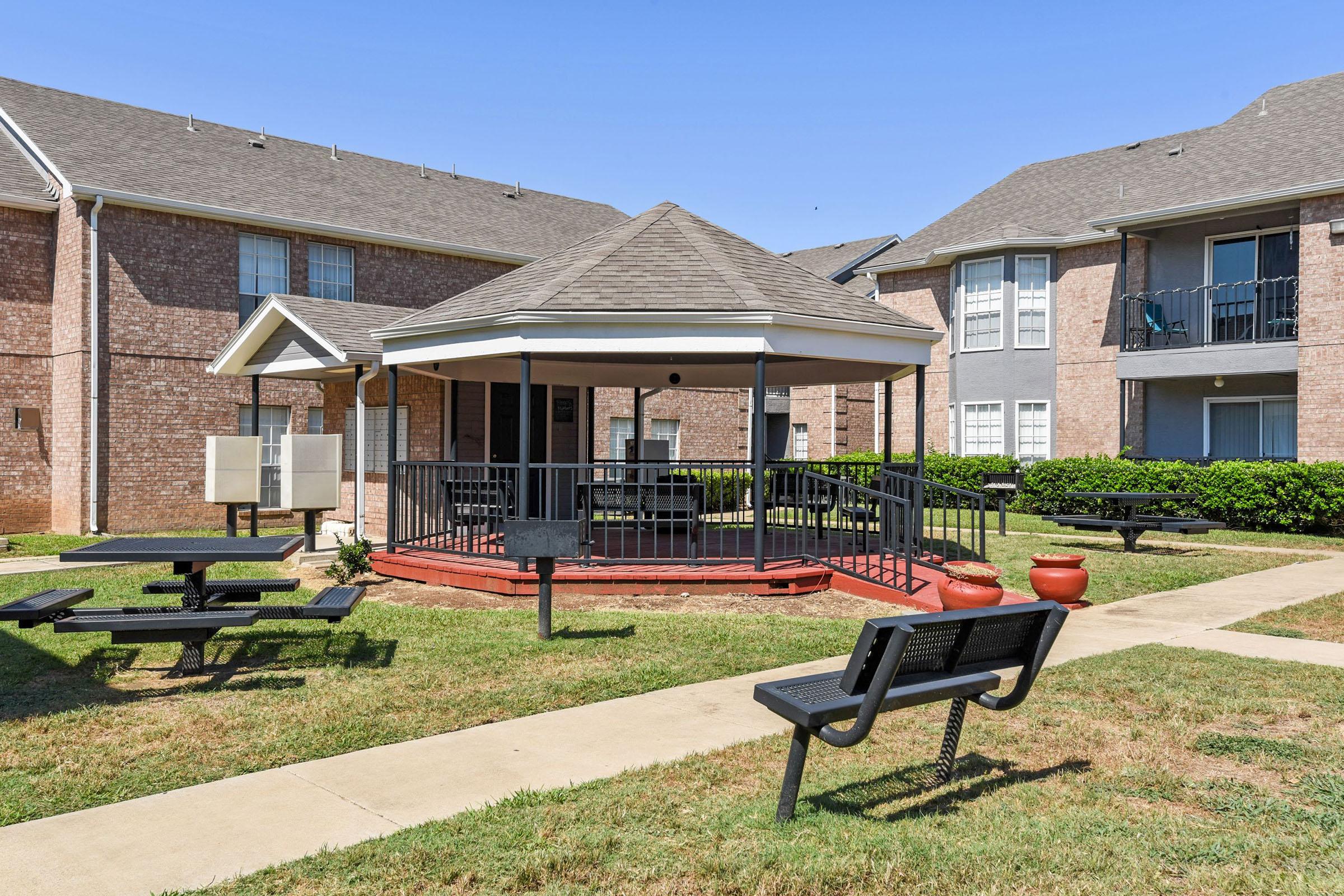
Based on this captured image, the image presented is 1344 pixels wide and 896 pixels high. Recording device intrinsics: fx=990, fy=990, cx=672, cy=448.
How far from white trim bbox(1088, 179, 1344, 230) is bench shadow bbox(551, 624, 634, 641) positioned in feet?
55.2

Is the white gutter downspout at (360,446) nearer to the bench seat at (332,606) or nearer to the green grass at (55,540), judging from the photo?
the green grass at (55,540)

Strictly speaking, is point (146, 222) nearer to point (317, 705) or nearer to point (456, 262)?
point (456, 262)

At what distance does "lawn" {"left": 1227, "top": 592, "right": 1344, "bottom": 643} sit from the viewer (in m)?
8.86

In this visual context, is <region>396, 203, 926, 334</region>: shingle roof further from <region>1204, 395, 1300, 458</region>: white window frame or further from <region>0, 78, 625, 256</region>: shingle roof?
<region>1204, 395, 1300, 458</region>: white window frame

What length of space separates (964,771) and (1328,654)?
4.67 meters

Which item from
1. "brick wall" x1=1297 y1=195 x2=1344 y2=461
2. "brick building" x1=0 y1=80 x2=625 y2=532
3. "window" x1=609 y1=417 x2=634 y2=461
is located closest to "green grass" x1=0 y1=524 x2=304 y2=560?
"brick building" x1=0 y1=80 x2=625 y2=532

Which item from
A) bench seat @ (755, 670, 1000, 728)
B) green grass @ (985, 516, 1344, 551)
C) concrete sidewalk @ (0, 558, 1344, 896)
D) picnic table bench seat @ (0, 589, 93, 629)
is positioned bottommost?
concrete sidewalk @ (0, 558, 1344, 896)

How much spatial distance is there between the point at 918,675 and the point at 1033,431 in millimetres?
20947

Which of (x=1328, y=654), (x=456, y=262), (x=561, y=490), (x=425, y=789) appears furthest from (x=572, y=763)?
(x=456, y=262)

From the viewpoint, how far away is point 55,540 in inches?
676

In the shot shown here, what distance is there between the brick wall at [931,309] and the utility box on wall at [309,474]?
1591 centimetres

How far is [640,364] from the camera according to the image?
640 inches

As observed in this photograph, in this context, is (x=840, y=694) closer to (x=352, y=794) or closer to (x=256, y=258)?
(x=352, y=794)

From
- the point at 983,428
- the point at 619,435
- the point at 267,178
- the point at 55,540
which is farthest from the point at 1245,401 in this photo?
the point at 55,540
